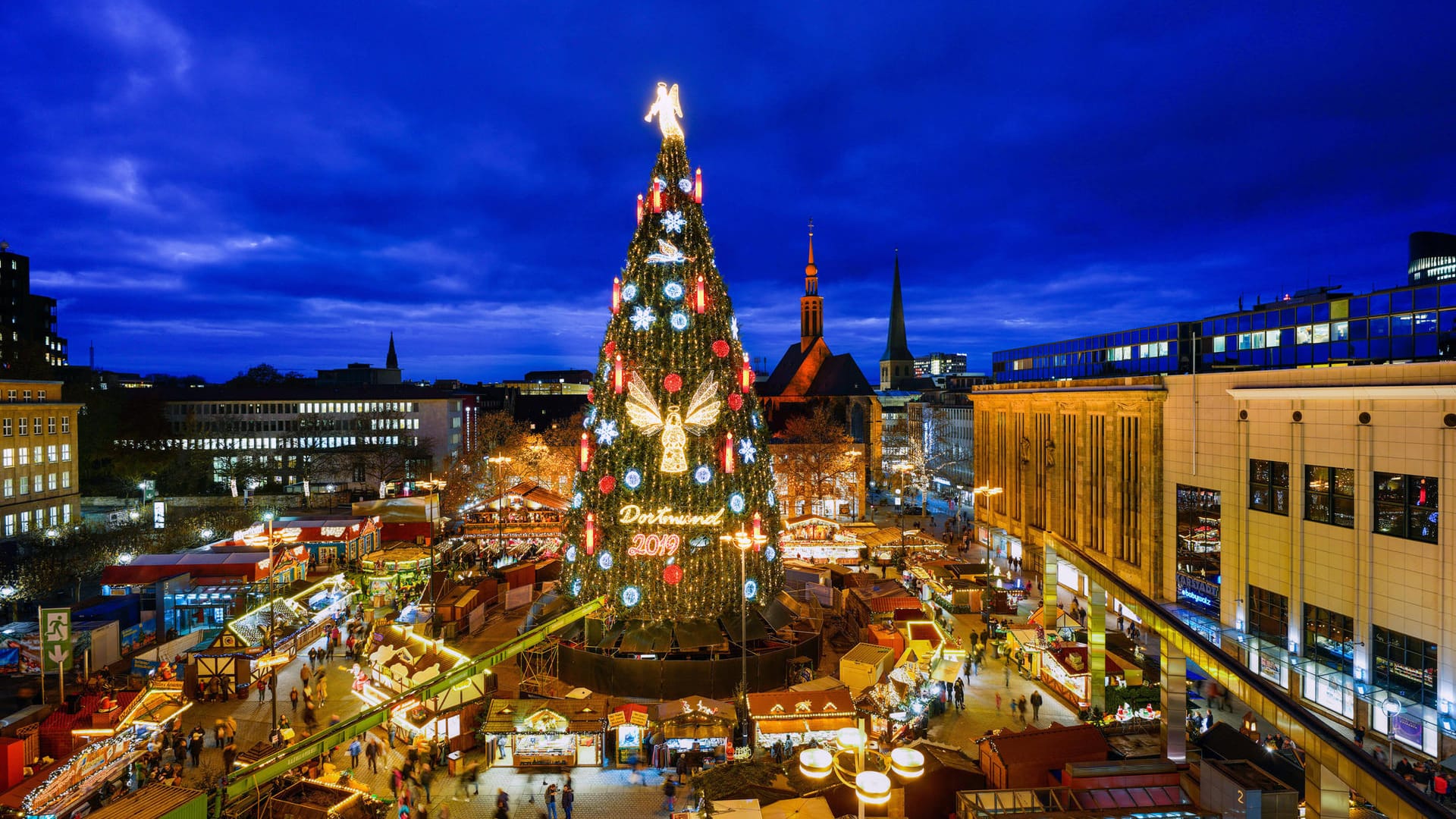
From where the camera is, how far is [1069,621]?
1187 inches

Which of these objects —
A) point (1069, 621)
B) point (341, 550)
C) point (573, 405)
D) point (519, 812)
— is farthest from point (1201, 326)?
point (573, 405)

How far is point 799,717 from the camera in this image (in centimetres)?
1803

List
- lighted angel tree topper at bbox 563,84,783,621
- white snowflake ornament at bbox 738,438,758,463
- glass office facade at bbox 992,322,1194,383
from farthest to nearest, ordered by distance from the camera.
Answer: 1. glass office facade at bbox 992,322,1194,383
2. white snowflake ornament at bbox 738,438,758,463
3. lighted angel tree topper at bbox 563,84,783,621

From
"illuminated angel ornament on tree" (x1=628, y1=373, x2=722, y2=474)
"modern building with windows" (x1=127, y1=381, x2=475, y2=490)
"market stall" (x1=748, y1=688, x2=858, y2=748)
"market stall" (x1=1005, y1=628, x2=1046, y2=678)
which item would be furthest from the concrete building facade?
"modern building with windows" (x1=127, y1=381, x2=475, y2=490)

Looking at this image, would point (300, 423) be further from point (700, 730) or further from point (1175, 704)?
point (1175, 704)

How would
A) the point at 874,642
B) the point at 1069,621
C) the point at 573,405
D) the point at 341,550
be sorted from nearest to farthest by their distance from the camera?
the point at 874,642 < the point at 1069,621 < the point at 341,550 < the point at 573,405

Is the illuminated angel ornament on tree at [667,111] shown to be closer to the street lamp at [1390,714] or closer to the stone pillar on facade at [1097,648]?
the stone pillar on facade at [1097,648]

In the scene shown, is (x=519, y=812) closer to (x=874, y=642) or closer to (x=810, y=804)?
(x=810, y=804)

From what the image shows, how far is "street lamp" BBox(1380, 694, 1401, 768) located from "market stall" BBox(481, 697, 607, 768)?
62.4ft

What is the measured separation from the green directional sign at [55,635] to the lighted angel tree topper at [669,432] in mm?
14817

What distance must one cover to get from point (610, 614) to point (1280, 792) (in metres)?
15.6

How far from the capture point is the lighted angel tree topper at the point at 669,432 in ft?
66.7

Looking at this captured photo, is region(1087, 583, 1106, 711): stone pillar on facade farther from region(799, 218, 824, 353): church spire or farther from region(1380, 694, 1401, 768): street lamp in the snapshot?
region(799, 218, 824, 353): church spire

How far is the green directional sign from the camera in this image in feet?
68.0
